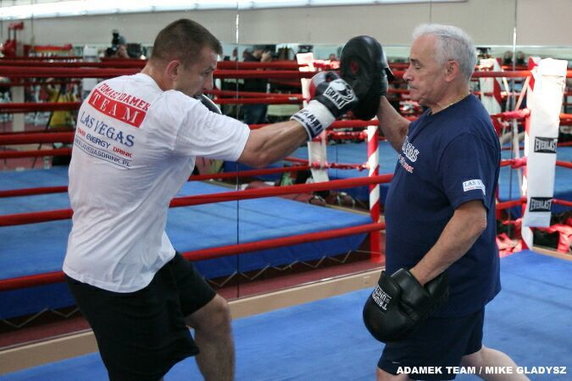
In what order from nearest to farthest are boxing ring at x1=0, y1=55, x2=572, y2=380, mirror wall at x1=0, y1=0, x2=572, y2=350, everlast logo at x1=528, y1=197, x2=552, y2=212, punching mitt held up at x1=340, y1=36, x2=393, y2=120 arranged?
punching mitt held up at x1=340, y1=36, x2=393, y2=120
boxing ring at x1=0, y1=55, x2=572, y2=380
mirror wall at x1=0, y1=0, x2=572, y2=350
everlast logo at x1=528, y1=197, x2=552, y2=212

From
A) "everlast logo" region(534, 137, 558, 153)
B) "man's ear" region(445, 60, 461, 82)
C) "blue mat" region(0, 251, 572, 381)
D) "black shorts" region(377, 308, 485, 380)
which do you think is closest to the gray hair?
"man's ear" region(445, 60, 461, 82)

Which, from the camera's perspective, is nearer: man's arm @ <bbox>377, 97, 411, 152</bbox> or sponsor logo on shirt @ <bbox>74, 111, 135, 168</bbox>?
sponsor logo on shirt @ <bbox>74, 111, 135, 168</bbox>

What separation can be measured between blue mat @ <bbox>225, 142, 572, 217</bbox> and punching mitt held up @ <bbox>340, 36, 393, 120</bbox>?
9.71 ft

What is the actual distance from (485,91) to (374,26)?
3.18 feet

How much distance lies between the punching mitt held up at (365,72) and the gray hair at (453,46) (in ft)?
0.68

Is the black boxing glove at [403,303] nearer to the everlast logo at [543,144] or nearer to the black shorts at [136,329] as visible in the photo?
Answer: the black shorts at [136,329]

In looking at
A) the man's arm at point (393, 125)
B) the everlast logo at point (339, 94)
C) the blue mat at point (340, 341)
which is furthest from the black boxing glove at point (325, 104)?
the blue mat at point (340, 341)

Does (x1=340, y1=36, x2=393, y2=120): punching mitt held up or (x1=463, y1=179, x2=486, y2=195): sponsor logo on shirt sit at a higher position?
(x1=340, y1=36, x2=393, y2=120): punching mitt held up

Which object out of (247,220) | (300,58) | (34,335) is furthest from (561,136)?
(34,335)

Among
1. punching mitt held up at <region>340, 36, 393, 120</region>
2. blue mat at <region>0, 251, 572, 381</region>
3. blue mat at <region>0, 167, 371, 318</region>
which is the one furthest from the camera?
blue mat at <region>0, 167, 371, 318</region>

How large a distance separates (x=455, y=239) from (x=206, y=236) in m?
2.42

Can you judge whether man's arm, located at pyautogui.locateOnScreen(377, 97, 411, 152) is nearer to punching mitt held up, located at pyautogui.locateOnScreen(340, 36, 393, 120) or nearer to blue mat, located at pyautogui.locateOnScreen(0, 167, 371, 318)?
punching mitt held up, located at pyautogui.locateOnScreen(340, 36, 393, 120)

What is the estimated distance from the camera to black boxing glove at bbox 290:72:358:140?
1.90 m

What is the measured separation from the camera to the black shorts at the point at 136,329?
1972mm
